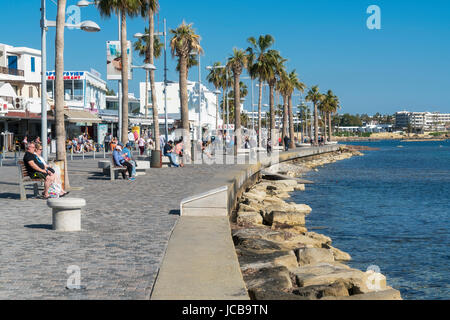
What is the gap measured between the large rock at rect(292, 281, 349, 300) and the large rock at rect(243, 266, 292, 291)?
26cm

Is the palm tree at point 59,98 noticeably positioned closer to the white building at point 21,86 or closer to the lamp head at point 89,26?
the lamp head at point 89,26

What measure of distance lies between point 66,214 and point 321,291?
4929 mm

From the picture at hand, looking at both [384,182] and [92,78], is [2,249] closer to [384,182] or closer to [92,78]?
[384,182]

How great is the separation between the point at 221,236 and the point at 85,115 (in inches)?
1841

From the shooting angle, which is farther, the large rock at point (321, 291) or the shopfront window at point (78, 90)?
the shopfront window at point (78, 90)

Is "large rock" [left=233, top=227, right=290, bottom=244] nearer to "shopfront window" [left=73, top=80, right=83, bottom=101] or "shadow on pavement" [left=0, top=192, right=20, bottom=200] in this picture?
"shadow on pavement" [left=0, top=192, right=20, bottom=200]

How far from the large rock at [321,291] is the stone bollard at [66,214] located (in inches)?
176

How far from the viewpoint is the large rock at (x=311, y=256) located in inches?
438

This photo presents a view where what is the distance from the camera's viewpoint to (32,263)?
27.0 feet

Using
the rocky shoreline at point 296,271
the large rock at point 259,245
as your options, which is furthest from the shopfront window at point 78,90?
the large rock at point 259,245

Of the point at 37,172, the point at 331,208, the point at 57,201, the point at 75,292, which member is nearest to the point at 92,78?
the point at 331,208

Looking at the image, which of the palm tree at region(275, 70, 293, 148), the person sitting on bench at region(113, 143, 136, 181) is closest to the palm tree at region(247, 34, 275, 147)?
the palm tree at region(275, 70, 293, 148)

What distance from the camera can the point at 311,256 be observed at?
11.2 metres

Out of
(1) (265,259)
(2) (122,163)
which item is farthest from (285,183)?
(1) (265,259)
